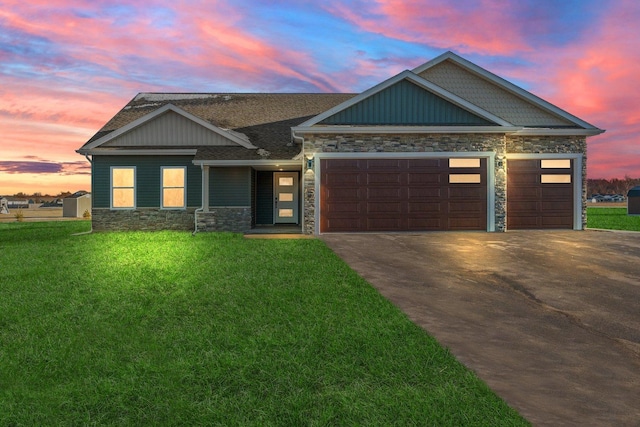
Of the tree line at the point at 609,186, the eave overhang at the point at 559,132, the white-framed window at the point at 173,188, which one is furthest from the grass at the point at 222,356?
the tree line at the point at 609,186

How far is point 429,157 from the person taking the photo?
15.9 metres

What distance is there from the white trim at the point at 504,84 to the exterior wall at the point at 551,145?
28.6 inches

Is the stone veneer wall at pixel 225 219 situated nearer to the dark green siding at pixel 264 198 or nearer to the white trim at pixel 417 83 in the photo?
the dark green siding at pixel 264 198

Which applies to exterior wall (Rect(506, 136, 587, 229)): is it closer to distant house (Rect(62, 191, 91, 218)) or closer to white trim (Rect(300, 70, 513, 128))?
white trim (Rect(300, 70, 513, 128))

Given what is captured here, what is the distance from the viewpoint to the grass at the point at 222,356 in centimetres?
340

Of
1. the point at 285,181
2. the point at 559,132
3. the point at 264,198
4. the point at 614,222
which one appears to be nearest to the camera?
the point at 559,132

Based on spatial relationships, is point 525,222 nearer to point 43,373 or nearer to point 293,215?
point 293,215

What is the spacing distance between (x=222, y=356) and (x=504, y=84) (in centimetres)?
1723

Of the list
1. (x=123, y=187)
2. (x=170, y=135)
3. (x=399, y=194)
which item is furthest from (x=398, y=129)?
(x=123, y=187)

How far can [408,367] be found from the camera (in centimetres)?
416

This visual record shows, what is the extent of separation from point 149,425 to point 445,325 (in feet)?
11.9

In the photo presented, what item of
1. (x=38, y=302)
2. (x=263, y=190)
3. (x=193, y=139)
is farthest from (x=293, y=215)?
(x=38, y=302)

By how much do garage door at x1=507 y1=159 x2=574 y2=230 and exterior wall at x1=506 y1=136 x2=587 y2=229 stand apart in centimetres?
39

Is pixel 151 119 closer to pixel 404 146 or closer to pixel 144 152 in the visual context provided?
pixel 144 152
